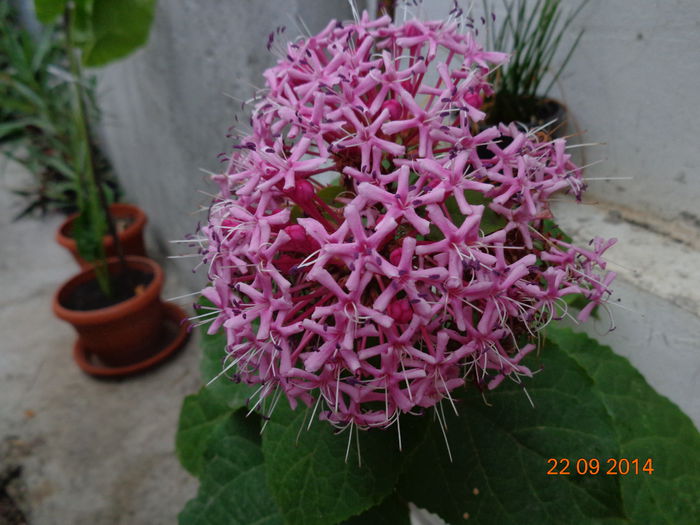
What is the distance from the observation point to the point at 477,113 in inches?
23.6

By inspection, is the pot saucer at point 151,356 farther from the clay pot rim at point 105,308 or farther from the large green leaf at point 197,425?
the large green leaf at point 197,425

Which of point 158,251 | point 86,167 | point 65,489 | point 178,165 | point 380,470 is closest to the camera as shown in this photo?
point 380,470

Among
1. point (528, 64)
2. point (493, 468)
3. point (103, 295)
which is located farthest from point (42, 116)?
point (493, 468)

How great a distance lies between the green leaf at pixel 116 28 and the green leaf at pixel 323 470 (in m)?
1.46

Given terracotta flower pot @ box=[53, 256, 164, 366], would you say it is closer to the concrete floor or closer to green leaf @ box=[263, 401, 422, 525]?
the concrete floor

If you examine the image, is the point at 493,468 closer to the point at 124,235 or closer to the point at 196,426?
the point at 196,426

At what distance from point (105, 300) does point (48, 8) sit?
43.6 inches

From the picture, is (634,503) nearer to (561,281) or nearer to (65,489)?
(561,281)

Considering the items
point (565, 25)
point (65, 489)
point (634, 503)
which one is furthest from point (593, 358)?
point (65, 489)

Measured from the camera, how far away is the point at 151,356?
7.86 feet

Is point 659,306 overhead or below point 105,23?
below

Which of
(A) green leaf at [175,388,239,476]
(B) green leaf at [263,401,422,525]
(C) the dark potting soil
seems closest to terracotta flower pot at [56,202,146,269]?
(C) the dark potting soil

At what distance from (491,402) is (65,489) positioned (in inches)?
65.3

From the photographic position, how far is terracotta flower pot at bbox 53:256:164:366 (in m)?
2.11
